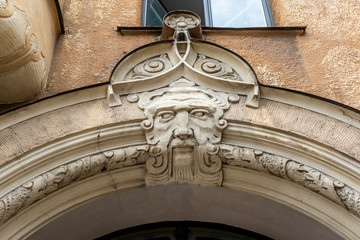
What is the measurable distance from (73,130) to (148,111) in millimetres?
519

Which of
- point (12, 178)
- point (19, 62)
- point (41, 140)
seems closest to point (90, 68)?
point (19, 62)

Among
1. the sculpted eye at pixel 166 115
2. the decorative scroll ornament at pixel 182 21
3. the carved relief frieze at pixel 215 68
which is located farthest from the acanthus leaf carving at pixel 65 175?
the decorative scroll ornament at pixel 182 21

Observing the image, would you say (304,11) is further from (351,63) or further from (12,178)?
(12,178)

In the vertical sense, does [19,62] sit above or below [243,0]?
below

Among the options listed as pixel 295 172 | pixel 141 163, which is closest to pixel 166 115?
pixel 141 163

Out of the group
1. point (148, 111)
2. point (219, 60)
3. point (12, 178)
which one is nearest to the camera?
point (12, 178)

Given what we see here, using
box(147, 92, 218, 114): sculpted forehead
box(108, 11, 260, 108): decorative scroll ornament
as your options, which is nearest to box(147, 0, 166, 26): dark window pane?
box(108, 11, 260, 108): decorative scroll ornament

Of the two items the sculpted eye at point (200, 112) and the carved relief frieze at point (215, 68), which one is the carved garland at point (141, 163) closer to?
the sculpted eye at point (200, 112)

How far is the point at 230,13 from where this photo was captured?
5066mm

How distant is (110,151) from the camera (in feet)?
10.1

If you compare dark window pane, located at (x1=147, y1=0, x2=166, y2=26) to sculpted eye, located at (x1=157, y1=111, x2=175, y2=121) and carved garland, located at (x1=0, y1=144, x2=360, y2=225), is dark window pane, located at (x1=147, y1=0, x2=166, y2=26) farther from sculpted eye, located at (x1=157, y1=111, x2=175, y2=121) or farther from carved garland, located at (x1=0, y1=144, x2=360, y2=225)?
carved garland, located at (x1=0, y1=144, x2=360, y2=225)

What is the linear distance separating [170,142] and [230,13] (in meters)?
2.47

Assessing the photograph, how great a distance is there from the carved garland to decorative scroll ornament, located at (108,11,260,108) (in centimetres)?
41

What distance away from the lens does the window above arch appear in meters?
4.88
